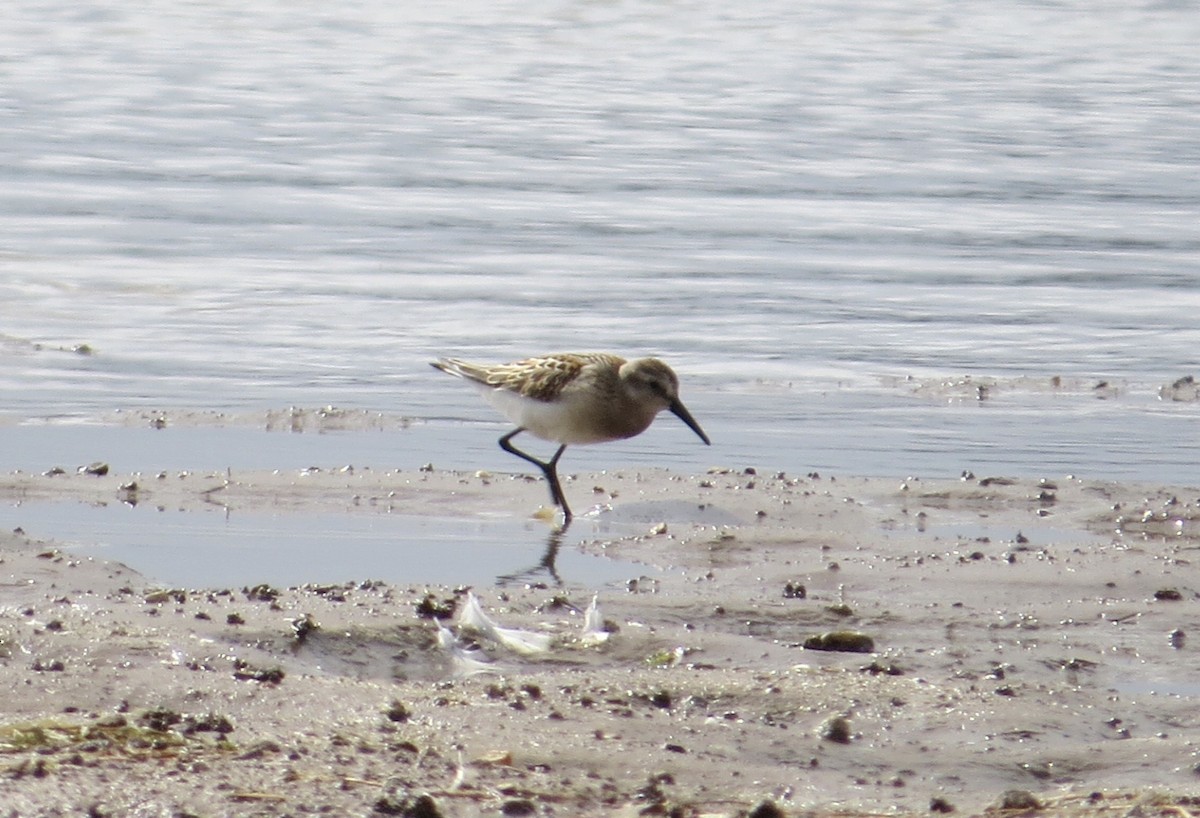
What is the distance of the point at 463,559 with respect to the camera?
7945 millimetres

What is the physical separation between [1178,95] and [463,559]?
19.2 m

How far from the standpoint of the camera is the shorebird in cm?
926

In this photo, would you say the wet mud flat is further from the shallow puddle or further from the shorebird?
the shorebird

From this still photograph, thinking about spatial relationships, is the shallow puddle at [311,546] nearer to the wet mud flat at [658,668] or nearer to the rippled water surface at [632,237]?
the wet mud flat at [658,668]

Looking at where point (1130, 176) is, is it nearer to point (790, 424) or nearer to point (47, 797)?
point (790, 424)

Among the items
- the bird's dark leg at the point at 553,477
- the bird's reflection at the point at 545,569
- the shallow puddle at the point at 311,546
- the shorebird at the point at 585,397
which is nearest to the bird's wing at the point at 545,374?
the shorebird at the point at 585,397

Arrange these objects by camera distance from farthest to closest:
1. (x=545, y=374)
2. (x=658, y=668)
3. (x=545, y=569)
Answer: (x=545, y=374), (x=545, y=569), (x=658, y=668)

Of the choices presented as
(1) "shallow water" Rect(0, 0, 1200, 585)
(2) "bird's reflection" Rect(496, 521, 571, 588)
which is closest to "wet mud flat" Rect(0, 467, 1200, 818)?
(2) "bird's reflection" Rect(496, 521, 571, 588)

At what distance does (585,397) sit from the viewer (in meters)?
9.22

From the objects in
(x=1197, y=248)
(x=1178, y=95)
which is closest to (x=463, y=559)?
(x=1197, y=248)

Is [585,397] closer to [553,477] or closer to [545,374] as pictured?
[545,374]

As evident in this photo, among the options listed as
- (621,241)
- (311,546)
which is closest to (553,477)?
(311,546)

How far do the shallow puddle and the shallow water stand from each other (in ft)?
3.56

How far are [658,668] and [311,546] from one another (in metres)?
2.47
